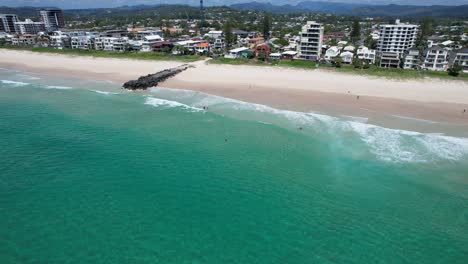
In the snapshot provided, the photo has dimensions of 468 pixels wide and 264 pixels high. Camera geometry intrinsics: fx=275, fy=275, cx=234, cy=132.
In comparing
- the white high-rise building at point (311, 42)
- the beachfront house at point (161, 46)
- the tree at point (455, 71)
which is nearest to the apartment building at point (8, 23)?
the beachfront house at point (161, 46)

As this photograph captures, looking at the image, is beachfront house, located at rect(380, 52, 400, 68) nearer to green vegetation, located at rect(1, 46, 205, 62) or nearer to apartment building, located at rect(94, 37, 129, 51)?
green vegetation, located at rect(1, 46, 205, 62)

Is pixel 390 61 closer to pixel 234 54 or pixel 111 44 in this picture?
pixel 234 54

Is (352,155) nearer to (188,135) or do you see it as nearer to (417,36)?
(188,135)

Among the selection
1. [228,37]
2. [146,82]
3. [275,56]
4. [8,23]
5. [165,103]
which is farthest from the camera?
[8,23]

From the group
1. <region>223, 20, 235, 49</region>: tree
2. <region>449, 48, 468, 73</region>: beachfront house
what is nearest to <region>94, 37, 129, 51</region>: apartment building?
<region>223, 20, 235, 49</region>: tree

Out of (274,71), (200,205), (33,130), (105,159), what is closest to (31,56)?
(33,130)

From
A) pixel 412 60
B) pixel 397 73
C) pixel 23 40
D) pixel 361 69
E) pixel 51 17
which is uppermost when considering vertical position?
pixel 51 17

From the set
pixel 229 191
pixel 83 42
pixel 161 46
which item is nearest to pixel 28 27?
pixel 83 42
